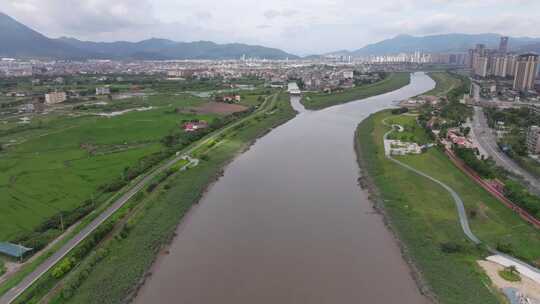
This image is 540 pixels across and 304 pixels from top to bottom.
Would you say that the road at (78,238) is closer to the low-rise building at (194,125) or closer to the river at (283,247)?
the river at (283,247)

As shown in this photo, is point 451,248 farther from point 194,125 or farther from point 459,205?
point 194,125

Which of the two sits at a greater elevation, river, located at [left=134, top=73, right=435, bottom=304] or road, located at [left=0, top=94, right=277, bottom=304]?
road, located at [left=0, top=94, right=277, bottom=304]

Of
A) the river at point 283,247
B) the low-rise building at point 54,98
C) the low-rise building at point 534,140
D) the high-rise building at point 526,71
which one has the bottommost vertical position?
the river at point 283,247

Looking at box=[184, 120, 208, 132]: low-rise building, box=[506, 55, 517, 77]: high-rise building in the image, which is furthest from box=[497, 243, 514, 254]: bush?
box=[506, 55, 517, 77]: high-rise building

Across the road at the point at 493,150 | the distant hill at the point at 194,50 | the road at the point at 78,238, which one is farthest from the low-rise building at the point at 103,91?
the distant hill at the point at 194,50

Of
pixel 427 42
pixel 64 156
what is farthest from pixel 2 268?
pixel 427 42

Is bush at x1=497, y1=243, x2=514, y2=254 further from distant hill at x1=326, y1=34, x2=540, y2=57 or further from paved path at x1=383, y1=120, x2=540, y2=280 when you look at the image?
distant hill at x1=326, y1=34, x2=540, y2=57
